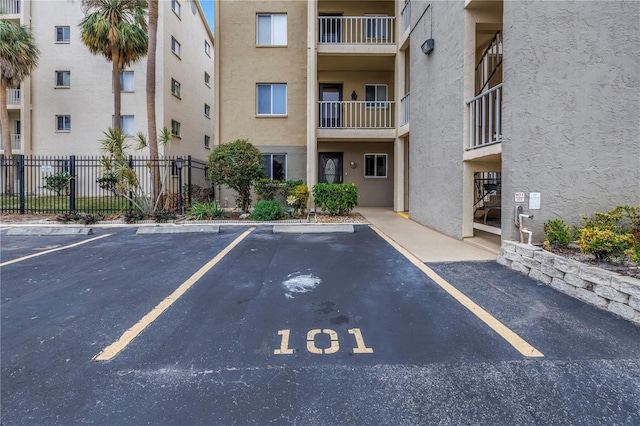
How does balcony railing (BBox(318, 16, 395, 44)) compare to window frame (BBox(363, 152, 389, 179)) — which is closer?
balcony railing (BBox(318, 16, 395, 44))

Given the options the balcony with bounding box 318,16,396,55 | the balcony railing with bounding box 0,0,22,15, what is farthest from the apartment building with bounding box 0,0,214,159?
the balcony with bounding box 318,16,396,55

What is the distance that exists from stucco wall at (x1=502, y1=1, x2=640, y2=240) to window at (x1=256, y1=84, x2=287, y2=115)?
9.56m

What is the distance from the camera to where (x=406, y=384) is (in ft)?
7.63

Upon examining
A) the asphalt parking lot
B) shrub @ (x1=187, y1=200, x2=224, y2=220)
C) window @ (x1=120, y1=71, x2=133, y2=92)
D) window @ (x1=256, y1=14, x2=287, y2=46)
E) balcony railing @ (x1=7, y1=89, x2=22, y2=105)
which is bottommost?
the asphalt parking lot

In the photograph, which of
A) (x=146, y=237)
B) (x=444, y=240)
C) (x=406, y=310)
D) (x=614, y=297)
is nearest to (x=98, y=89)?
(x=146, y=237)

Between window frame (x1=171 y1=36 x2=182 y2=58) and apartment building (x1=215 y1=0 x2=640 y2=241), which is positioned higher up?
window frame (x1=171 y1=36 x2=182 y2=58)

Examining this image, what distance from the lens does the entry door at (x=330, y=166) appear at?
48.7ft

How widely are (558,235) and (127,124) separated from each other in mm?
19783

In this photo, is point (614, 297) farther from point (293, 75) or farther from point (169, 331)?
point (293, 75)

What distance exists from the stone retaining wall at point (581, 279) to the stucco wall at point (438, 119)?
2386 mm

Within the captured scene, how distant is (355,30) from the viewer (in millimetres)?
14031

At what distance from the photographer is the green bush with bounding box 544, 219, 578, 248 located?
5.32 meters

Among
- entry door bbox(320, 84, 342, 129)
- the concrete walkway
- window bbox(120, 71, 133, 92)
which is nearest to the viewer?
the concrete walkway

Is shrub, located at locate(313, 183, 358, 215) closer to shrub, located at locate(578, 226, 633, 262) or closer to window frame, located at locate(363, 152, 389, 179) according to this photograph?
window frame, located at locate(363, 152, 389, 179)
